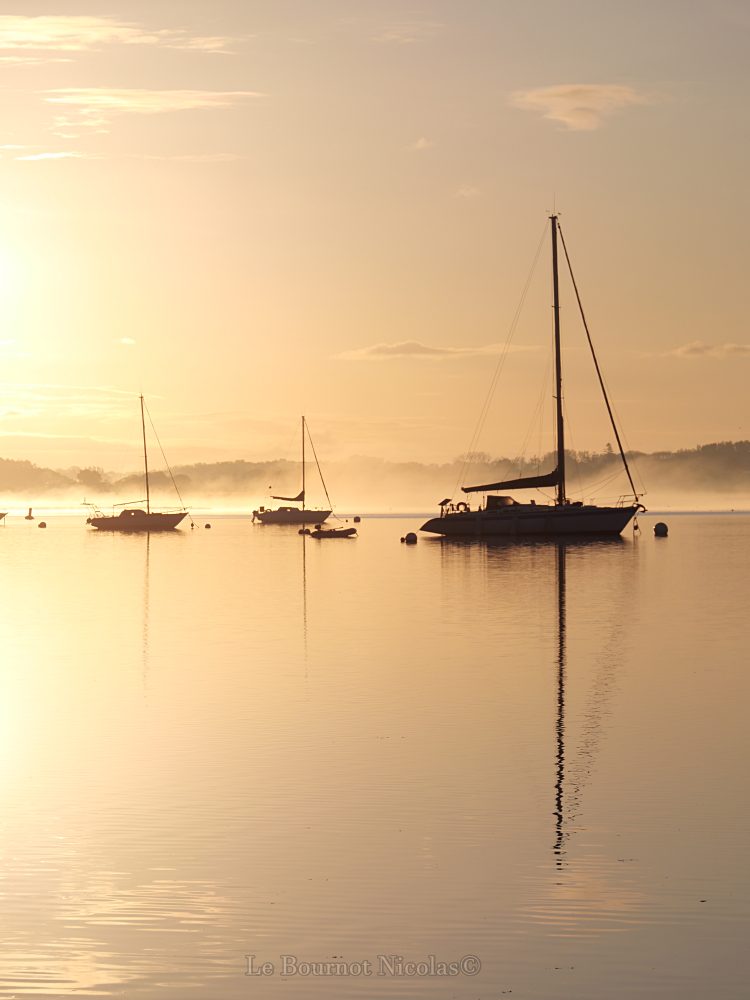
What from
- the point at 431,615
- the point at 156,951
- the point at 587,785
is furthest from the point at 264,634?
the point at 156,951

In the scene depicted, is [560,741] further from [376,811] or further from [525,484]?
[525,484]

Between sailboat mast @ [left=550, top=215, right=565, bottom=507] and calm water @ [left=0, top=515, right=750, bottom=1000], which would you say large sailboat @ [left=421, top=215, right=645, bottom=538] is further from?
calm water @ [left=0, top=515, right=750, bottom=1000]

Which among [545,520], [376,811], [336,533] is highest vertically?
[545,520]

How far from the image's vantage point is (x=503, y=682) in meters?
37.2

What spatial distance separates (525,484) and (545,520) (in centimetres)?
389

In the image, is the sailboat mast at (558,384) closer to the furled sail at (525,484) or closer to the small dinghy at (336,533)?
the furled sail at (525,484)

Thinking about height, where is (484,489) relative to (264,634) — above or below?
above

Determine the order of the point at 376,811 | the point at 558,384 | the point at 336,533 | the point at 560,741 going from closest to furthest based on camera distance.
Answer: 1. the point at 376,811
2. the point at 560,741
3. the point at 558,384
4. the point at 336,533

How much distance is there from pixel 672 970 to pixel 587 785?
906 cm

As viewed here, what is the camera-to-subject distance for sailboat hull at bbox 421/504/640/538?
124688 millimetres

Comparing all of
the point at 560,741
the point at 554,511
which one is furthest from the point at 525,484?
the point at 560,741

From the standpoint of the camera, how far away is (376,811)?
21.7m

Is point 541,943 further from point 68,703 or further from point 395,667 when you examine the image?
point 395,667

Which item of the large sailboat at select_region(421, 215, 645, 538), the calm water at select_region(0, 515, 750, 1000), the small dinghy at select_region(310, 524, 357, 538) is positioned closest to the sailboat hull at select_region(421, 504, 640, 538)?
the large sailboat at select_region(421, 215, 645, 538)
